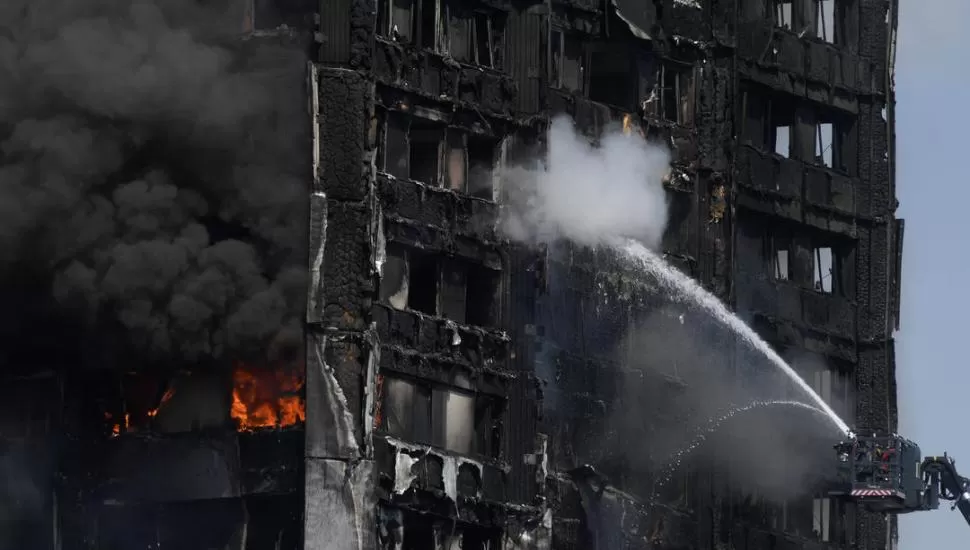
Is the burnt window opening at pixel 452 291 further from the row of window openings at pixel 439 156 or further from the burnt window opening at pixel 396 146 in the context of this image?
the burnt window opening at pixel 396 146

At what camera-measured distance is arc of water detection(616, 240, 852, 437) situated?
273 feet

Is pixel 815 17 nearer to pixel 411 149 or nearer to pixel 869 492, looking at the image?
pixel 411 149

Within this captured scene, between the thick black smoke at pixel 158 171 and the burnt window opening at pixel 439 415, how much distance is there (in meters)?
2.76

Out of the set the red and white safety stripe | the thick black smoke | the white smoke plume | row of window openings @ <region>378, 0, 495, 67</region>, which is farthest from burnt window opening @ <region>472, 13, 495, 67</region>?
the red and white safety stripe

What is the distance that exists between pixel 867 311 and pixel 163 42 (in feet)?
78.6

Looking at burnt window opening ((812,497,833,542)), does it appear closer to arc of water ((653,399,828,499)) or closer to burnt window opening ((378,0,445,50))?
arc of water ((653,399,828,499))

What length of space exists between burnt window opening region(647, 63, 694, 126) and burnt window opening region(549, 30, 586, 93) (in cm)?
305

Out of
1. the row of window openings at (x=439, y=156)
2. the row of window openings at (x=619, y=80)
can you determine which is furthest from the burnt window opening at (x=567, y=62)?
the row of window openings at (x=439, y=156)

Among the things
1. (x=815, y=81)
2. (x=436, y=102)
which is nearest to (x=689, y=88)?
(x=815, y=81)

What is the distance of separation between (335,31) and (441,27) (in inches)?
137

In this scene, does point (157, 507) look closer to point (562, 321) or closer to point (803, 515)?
point (562, 321)

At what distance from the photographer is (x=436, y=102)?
253ft

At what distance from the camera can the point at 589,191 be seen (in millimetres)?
80688

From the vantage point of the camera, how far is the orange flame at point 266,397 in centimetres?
7544
